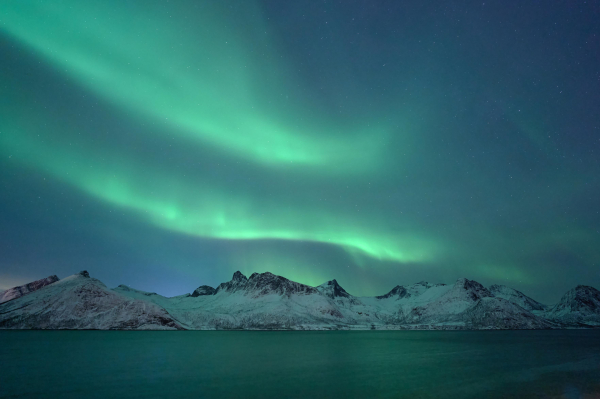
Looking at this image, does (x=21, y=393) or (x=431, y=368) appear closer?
(x=21, y=393)

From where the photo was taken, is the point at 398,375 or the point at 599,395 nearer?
the point at 599,395

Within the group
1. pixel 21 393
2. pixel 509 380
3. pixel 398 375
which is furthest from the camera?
pixel 398 375

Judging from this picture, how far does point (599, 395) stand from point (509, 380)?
1258 centimetres

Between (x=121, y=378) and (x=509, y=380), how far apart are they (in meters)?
56.5

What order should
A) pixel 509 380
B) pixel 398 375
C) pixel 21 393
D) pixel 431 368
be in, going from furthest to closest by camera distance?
pixel 431 368 < pixel 398 375 < pixel 509 380 < pixel 21 393

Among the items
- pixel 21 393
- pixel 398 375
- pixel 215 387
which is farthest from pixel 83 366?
pixel 398 375

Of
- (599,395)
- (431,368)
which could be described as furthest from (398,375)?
(599,395)

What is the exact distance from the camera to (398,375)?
5372 cm

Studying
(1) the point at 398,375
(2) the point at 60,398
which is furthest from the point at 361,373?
(2) the point at 60,398

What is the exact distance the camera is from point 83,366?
209ft

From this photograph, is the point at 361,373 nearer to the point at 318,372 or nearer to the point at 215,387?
the point at 318,372

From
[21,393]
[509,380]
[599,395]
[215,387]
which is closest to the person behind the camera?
[599,395]

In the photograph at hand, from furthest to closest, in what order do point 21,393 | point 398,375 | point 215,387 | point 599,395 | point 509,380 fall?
point 398,375 → point 509,380 → point 215,387 → point 21,393 → point 599,395

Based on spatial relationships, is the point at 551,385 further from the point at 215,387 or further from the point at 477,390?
the point at 215,387
